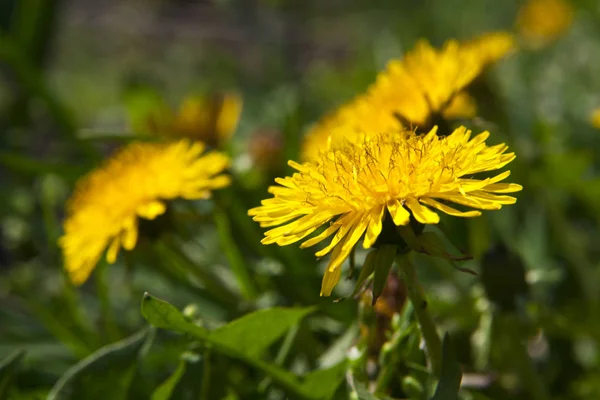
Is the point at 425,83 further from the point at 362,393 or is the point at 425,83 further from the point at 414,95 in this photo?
the point at 362,393

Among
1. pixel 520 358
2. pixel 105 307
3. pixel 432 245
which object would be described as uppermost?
pixel 432 245

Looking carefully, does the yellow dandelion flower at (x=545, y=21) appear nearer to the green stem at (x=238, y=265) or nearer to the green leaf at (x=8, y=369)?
the green stem at (x=238, y=265)

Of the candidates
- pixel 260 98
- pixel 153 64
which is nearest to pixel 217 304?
pixel 260 98

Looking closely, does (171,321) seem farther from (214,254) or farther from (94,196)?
(214,254)

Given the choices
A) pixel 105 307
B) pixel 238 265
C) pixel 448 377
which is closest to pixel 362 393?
pixel 448 377

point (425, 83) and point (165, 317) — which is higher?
point (425, 83)

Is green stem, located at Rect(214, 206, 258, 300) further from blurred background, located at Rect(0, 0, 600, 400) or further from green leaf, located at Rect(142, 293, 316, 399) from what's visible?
green leaf, located at Rect(142, 293, 316, 399)
